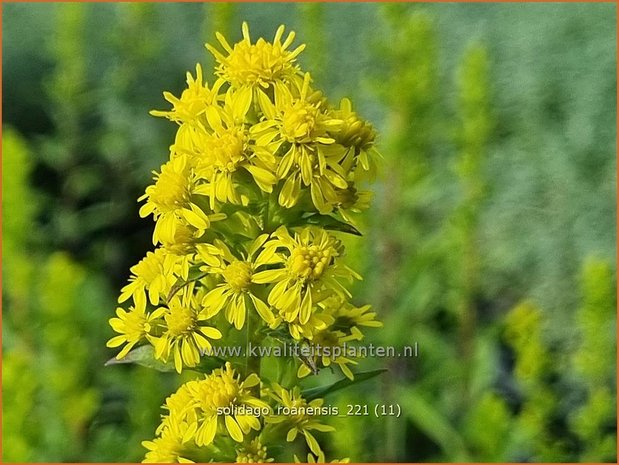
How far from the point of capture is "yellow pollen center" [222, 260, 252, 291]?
1021 millimetres

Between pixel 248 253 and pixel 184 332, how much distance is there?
125 mm

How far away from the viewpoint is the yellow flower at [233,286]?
40.2 inches

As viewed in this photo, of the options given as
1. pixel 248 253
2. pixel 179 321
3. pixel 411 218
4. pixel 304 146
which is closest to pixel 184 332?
pixel 179 321

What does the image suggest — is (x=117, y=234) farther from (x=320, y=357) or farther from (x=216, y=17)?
(x=320, y=357)

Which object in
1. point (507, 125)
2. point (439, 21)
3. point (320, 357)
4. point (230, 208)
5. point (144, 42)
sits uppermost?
point (439, 21)

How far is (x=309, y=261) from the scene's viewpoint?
104 cm

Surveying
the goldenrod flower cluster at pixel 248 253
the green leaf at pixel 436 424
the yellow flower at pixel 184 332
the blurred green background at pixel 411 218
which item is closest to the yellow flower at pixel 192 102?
the goldenrod flower cluster at pixel 248 253

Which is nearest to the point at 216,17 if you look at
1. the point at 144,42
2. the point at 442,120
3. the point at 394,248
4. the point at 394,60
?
the point at 394,60

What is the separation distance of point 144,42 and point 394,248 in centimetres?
162

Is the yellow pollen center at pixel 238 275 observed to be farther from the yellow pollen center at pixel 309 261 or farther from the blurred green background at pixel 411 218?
the blurred green background at pixel 411 218

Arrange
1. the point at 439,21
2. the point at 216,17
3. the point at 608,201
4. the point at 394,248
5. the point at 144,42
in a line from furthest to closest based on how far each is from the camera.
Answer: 1. the point at 439,21
2. the point at 144,42
3. the point at 608,201
4. the point at 394,248
5. the point at 216,17

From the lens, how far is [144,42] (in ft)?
12.3

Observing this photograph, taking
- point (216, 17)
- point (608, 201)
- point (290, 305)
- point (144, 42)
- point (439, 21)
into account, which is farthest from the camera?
point (439, 21)

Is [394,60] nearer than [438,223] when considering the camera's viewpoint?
Yes
